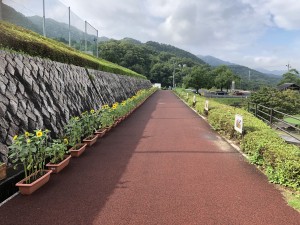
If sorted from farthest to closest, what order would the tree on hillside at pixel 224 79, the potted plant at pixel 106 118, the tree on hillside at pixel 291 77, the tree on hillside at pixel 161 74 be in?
the tree on hillside at pixel 161 74
the tree on hillside at pixel 224 79
the tree on hillside at pixel 291 77
the potted plant at pixel 106 118

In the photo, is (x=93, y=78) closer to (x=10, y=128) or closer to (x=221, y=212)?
(x=10, y=128)

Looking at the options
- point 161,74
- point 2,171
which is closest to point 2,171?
point 2,171

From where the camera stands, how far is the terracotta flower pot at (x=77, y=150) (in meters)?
7.33

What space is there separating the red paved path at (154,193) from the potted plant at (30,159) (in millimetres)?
159

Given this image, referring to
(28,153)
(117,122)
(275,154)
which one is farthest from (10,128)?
(117,122)

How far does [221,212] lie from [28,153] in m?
3.55

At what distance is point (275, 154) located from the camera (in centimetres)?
597

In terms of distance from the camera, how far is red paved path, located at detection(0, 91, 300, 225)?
4.18 meters

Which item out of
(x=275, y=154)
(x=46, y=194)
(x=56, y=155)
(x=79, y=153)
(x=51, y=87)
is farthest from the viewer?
(x=51, y=87)

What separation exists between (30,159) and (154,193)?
92.5 inches

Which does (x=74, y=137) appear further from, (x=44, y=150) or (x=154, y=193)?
(x=154, y=193)

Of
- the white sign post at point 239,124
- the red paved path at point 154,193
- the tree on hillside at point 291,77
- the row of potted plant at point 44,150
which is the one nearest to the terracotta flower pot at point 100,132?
the row of potted plant at point 44,150

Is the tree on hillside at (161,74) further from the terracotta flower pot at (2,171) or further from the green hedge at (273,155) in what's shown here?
the terracotta flower pot at (2,171)

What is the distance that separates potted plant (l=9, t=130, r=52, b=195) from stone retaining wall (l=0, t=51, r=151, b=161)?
0.46 metres
